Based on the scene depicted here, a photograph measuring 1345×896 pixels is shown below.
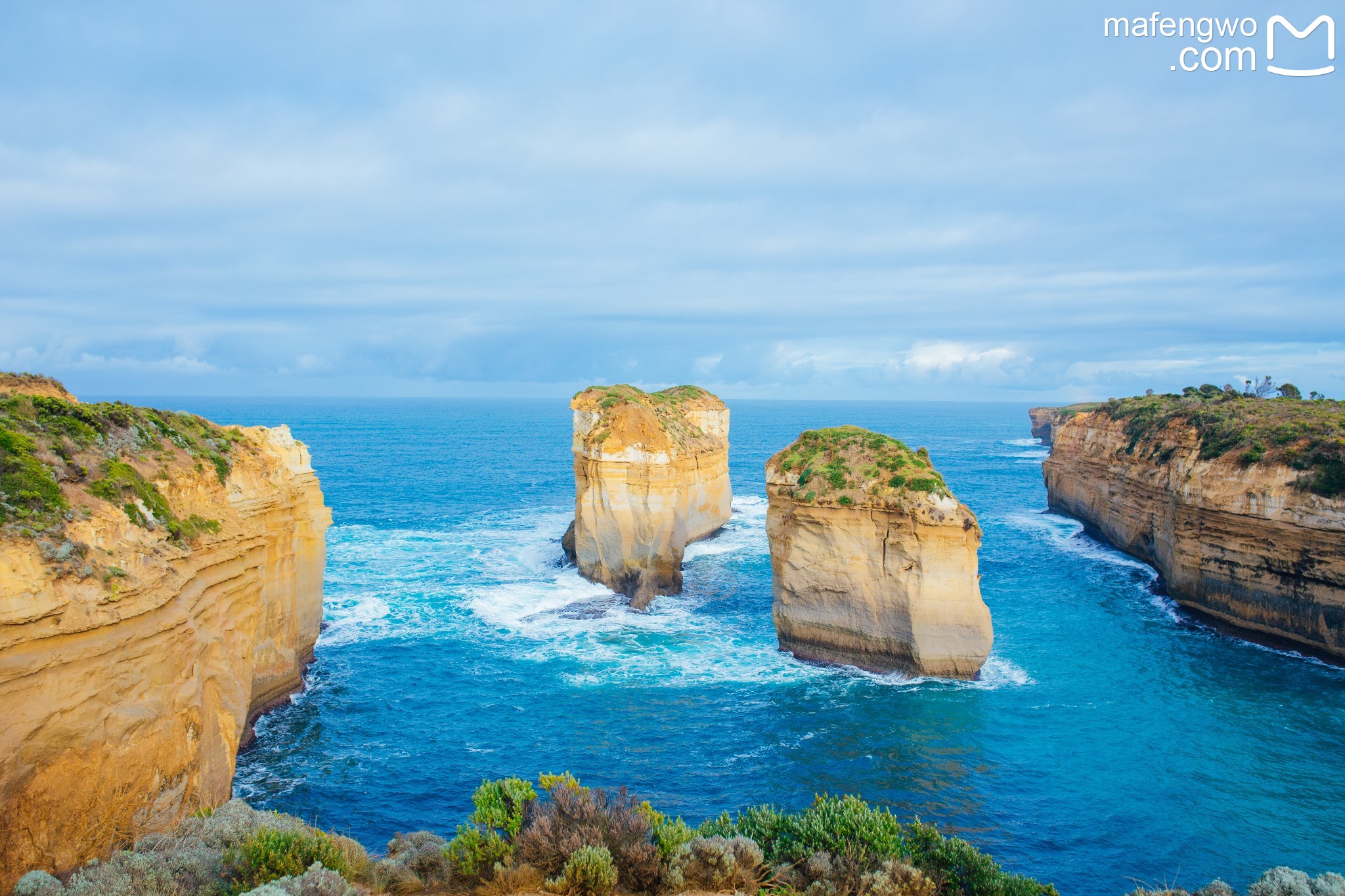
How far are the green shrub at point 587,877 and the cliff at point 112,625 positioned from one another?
8.27m

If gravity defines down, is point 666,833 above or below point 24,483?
Answer: below

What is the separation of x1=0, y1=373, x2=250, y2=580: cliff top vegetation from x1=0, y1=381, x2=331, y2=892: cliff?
0.04m

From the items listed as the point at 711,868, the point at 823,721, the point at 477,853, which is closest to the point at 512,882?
the point at 477,853

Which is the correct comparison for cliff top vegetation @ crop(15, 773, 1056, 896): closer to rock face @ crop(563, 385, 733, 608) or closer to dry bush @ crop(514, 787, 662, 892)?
dry bush @ crop(514, 787, 662, 892)

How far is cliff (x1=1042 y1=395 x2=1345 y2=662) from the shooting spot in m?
29.6

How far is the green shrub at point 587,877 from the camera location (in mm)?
11898

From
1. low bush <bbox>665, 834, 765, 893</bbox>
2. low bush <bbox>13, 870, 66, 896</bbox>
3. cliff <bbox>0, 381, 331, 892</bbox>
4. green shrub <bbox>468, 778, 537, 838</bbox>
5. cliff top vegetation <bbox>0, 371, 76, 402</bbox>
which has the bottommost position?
low bush <bbox>665, 834, 765, 893</bbox>

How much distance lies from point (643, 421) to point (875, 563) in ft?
53.6

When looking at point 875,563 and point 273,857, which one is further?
point 875,563

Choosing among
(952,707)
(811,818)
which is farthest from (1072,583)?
(811,818)

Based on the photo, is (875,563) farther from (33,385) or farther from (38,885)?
(33,385)

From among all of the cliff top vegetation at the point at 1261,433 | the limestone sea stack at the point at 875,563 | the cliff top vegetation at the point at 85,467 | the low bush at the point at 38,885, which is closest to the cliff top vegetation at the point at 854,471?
the limestone sea stack at the point at 875,563

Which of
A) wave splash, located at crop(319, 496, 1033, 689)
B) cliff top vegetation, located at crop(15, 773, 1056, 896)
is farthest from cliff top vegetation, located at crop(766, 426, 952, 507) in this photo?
cliff top vegetation, located at crop(15, 773, 1056, 896)

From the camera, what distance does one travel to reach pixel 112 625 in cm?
1397
